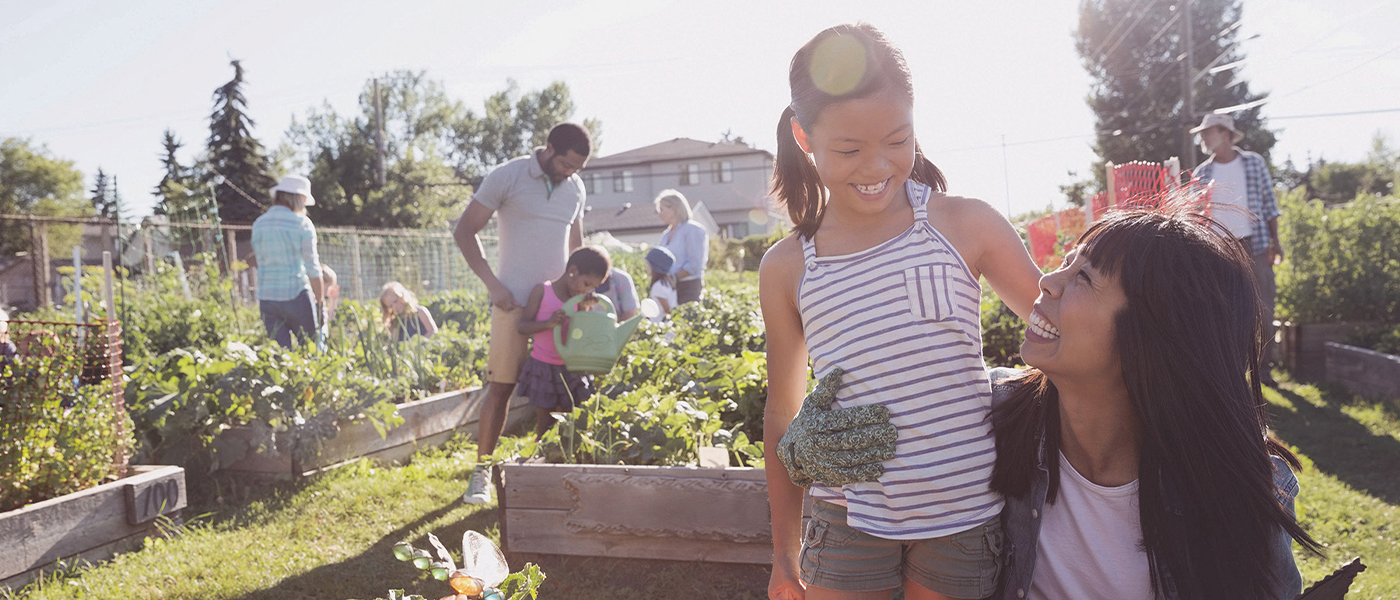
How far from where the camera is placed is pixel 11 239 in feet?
149

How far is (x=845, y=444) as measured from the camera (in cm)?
154

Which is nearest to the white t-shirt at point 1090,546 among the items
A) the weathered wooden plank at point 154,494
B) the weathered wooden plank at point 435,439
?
the weathered wooden plank at point 435,439

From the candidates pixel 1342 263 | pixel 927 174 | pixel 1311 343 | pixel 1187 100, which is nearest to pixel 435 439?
pixel 927 174

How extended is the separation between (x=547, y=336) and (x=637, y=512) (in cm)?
139

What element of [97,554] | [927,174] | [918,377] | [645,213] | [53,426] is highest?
[645,213]

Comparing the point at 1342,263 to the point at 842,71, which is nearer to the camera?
the point at 842,71

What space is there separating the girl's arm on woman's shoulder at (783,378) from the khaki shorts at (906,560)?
0.13m

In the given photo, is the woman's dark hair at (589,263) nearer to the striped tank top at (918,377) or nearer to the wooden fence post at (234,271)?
the striped tank top at (918,377)

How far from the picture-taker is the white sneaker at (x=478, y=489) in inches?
155

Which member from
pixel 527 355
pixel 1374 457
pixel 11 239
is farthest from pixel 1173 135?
pixel 11 239

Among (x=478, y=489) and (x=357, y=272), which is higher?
(x=357, y=272)

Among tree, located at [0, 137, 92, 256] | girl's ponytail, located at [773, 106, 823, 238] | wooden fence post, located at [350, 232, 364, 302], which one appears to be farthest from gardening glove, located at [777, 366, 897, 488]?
tree, located at [0, 137, 92, 256]

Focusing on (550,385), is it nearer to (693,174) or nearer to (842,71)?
(842,71)

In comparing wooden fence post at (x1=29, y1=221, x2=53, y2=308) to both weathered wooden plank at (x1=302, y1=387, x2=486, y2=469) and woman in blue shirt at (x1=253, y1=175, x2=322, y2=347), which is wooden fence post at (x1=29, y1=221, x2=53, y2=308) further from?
weathered wooden plank at (x1=302, y1=387, x2=486, y2=469)
